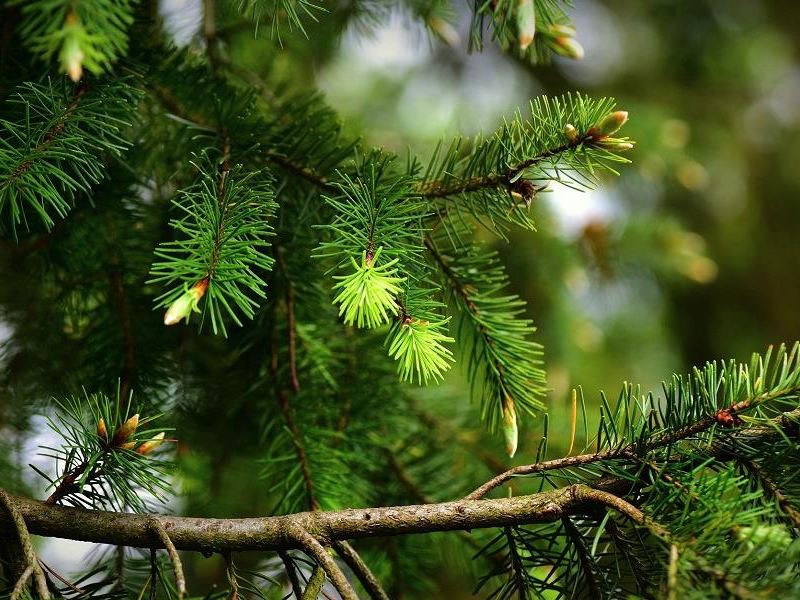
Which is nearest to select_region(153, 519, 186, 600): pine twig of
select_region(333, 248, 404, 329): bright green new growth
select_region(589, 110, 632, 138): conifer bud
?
select_region(333, 248, 404, 329): bright green new growth

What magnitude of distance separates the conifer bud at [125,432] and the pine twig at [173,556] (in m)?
0.08

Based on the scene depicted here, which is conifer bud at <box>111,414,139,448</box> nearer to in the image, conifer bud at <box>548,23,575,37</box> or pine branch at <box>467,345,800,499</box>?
pine branch at <box>467,345,800,499</box>

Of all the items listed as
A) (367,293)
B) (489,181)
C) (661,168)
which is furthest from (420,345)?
(661,168)

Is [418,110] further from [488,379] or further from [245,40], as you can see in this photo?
[488,379]

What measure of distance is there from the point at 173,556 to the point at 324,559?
0.12 meters

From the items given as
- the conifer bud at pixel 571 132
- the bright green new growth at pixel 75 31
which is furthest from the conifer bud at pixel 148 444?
the conifer bud at pixel 571 132

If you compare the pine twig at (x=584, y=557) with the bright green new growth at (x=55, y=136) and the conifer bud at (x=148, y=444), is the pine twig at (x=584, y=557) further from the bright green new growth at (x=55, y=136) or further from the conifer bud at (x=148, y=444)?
the bright green new growth at (x=55, y=136)

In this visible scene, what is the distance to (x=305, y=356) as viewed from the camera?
34.3 inches

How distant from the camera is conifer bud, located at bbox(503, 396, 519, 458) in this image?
0.68 metres

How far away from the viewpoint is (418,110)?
2.39 metres

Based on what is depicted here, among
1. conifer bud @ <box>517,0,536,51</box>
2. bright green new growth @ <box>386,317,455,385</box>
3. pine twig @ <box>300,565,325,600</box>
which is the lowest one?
pine twig @ <box>300,565,325,600</box>

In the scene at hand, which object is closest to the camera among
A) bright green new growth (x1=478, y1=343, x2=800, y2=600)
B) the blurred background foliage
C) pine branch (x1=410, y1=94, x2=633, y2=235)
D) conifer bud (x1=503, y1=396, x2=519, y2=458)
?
bright green new growth (x1=478, y1=343, x2=800, y2=600)

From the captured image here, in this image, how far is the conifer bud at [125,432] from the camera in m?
0.60

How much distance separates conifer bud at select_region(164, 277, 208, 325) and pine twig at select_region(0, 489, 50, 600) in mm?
239
